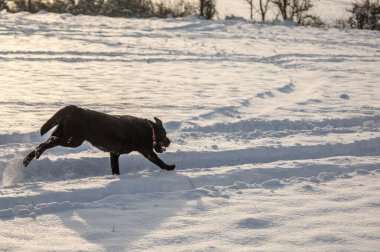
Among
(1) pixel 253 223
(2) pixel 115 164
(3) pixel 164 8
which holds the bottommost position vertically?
(1) pixel 253 223

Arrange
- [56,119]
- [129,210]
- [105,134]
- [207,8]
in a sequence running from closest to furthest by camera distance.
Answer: [129,210] < [56,119] < [105,134] < [207,8]

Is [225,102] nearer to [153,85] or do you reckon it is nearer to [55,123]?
[153,85]

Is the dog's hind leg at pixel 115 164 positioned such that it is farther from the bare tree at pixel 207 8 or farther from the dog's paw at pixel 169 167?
the bare tree at pixel 207 8

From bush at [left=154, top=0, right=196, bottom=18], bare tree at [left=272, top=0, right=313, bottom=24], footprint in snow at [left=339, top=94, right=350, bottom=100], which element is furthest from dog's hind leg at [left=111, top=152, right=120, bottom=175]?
bare tree at [left=272, top=0, right=313, bottom=24]

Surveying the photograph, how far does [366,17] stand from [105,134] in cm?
2413

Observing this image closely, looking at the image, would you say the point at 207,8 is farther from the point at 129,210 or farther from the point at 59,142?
the point at 129,210

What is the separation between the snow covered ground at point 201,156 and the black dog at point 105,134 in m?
0.28

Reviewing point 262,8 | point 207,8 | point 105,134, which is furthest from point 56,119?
point 262,8

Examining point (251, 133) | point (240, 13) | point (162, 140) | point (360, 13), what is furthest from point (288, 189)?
point (240, 13)

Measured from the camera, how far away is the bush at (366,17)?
1030 inches

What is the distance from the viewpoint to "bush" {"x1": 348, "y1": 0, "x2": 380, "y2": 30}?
85.8ft

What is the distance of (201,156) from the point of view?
20.3 feet

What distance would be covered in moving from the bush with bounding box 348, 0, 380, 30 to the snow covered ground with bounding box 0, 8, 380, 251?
12805 mm

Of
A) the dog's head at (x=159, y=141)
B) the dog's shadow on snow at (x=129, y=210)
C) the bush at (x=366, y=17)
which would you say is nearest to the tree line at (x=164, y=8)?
the bush at (x=366, y=17)
